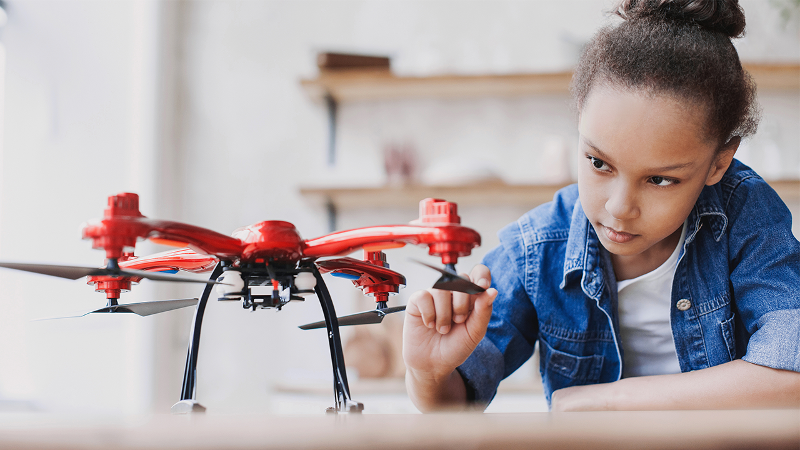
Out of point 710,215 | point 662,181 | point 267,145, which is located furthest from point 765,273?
point 267,145

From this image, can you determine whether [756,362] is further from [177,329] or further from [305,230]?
[177,329]

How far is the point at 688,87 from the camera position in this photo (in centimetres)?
70

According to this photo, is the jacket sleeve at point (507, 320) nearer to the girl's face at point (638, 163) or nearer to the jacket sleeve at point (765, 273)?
the girl's face at point (638, 163)

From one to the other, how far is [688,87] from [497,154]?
1.74m

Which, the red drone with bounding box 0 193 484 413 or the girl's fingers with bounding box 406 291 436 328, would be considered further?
the girl's fingers with bounding box 406 291 436 328

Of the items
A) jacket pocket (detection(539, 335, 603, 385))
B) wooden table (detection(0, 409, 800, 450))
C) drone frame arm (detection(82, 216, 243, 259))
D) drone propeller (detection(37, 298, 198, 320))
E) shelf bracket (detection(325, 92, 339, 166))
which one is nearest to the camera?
wooden table (detection(0, 409, 800, 450))

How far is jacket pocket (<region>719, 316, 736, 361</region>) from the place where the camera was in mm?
841

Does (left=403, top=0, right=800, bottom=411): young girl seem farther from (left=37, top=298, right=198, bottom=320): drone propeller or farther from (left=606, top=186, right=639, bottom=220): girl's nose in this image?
(left=37, top=298, right=198, bottom=320): drone propeller

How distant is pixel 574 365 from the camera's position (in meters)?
0.91

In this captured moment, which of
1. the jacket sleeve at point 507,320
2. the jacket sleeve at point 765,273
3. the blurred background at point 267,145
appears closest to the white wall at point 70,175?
the blurred background at point 267,145

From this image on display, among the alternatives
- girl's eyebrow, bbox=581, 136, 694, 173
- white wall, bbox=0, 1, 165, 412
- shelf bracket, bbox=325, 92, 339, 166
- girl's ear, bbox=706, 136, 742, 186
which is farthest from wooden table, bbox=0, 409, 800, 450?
shelf bracket, bbox=325, 92, 339, 166

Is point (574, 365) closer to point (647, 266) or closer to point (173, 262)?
point (647, 266)

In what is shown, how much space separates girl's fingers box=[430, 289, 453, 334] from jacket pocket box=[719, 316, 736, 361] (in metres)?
0.48

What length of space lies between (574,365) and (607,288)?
133 mm
